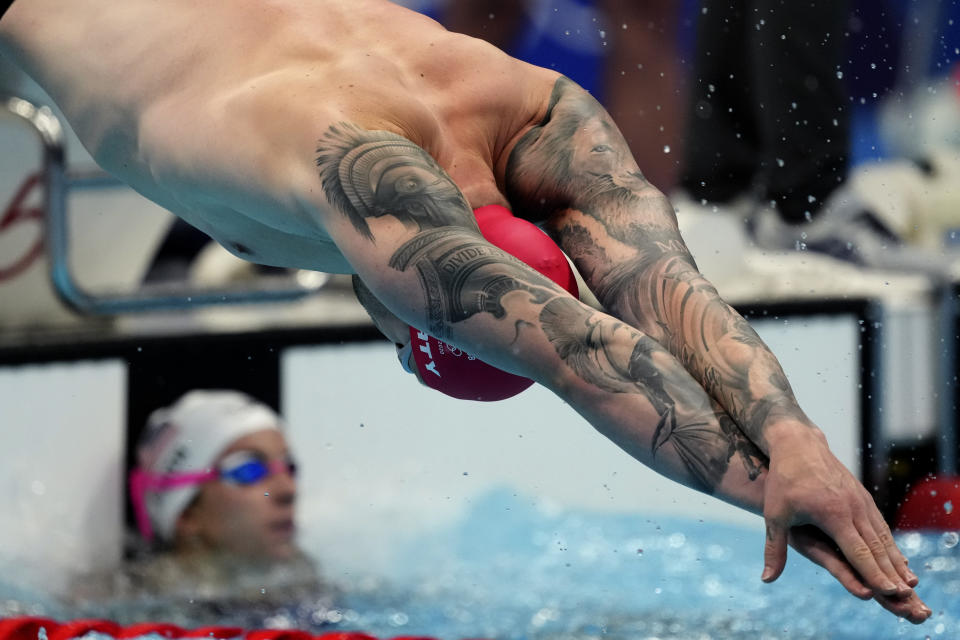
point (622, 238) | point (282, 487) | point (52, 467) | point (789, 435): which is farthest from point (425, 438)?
point (789, 435)

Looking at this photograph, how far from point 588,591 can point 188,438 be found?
1004mm

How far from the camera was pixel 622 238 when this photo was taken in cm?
164

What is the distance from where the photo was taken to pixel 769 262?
11.3 ft

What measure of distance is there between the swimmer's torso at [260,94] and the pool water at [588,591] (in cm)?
123

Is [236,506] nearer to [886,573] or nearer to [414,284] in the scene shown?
[414,284]

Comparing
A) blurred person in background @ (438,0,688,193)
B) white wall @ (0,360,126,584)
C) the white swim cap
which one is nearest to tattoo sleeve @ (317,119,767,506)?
the white swim cap

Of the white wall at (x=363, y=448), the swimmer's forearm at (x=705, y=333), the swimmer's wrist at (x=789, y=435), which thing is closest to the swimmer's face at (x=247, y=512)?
the white wall at (x=363, y=448)

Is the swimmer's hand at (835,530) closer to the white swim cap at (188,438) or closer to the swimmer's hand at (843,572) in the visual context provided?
the swimmer's hand at (843,572)

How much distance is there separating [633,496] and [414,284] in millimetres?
2101

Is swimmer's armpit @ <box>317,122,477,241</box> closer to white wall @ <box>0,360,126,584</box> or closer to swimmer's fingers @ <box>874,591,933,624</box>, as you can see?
swimmer's fingers @ <box>874,591,933,624</box>

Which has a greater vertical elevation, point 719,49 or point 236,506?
point 719,49

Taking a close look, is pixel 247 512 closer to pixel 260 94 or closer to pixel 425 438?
pixel 425 438

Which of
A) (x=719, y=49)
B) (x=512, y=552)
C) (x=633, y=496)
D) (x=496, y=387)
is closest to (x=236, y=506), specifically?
(x=512, y=552)

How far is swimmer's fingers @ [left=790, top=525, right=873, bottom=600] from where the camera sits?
1.15 meters
